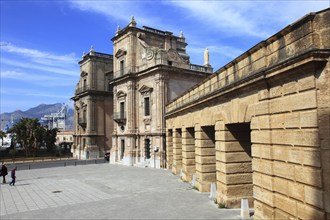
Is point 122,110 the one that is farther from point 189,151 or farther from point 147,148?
point 189,151

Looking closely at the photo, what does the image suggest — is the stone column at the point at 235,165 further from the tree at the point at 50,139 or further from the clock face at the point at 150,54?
the tree at the point at 50,139

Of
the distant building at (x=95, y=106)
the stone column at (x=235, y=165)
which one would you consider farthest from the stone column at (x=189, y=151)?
the distant building at (x=95, y=106)

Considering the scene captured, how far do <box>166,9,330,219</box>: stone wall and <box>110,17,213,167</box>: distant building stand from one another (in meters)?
19.6

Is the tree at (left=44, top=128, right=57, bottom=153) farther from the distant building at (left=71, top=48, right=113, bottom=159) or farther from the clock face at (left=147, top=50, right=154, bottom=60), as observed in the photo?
the clock face at (left=147, top=50, right=154, bottom=60)

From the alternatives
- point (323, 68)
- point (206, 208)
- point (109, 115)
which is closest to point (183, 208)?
point (206, 208)

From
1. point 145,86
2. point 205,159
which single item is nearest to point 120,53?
point 145,86

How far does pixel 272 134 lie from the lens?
8156mm

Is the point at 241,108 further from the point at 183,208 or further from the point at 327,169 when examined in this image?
the point at 183,208

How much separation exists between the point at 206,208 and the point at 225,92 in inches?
194

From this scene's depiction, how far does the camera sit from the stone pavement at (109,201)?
11.9m

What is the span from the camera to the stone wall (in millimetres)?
6285

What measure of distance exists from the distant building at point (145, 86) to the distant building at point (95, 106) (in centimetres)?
901

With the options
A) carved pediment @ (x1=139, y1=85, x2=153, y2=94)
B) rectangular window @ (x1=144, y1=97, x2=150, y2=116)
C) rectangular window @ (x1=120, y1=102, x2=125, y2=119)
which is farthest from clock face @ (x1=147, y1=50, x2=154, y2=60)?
rectangular window @ (x1=120, y1=102, x2=125, y2=119)

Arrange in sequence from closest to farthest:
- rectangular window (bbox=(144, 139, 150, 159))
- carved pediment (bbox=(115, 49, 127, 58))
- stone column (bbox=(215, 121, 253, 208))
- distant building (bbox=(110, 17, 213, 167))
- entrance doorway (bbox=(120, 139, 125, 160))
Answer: stone column (bbox=(215, 121, 253, 208)) < distant building (bbox=(110, 17, 213, 167)) < rectangular window (bbox=(144, 139, 150, 159)) < carved pediment (bbox=(115, 49, 127, 58)) < entrance doorway (bbox=(120, 139, 125, 160))
